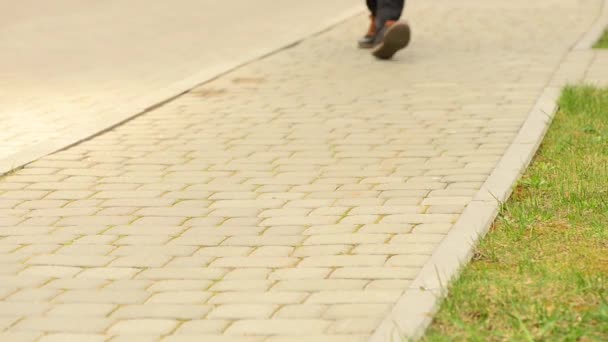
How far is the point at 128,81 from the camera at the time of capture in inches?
436

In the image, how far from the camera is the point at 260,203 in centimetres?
667

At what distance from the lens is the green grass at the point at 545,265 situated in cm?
449

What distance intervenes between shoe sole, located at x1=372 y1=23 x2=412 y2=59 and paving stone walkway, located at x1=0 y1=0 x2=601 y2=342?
0.15 metres

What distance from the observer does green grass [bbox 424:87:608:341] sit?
4.49m

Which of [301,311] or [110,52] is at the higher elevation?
[301,311]

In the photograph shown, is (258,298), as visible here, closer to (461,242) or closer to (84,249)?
(461,242)

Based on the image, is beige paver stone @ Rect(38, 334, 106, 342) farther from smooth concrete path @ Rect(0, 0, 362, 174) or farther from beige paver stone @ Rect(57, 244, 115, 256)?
smooth concrete path @ Rect(0, 0, 362, 174)

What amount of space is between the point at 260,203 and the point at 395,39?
503 centimetres

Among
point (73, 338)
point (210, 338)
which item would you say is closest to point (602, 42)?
point (210, 338)

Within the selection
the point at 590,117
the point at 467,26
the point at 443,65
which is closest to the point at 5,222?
the point at 590,117

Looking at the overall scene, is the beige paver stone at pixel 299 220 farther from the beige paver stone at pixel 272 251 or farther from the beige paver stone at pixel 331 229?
the beige paver stone at pixel 272 251

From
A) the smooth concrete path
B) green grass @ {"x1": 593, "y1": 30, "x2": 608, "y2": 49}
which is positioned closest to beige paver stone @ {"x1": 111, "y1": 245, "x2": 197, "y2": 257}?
the smooth concrete path

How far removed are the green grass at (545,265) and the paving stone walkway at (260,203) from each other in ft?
0.97

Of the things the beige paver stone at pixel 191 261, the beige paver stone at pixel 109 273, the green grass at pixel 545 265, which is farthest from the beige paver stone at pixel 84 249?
the green grass at pixel 545 265
